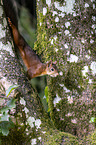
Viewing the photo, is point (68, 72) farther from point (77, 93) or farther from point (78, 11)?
point (78, 11)

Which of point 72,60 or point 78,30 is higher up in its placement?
point 78,30

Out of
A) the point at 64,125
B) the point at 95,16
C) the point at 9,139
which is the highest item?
the point at 95,16

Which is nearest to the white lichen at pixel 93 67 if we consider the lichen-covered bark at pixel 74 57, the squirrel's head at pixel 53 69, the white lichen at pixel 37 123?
the lichen-covered bark at pixel 74 57

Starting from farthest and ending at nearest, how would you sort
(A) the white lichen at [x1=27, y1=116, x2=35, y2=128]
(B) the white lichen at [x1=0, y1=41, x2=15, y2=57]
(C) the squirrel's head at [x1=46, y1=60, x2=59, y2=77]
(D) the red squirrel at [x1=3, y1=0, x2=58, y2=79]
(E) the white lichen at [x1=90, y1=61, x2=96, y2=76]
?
(D) the red squirrel at [x1=3, y1=0, x2=58, y2=79], (C) the squirrel's head at [x1=46, y1=60, x2=59, y2=77], (E) the white lichen at [x1=90, y1=61, x2=96, y2=76], (B) the white lichen at [x1=0, y1=41, x2=15, y2=57], (A) the white lichen at [x1=27, y1=116, x2=35, y2=128]

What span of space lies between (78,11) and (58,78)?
2.23 ft

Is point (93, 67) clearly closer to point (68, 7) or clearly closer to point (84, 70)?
point (84, 70)

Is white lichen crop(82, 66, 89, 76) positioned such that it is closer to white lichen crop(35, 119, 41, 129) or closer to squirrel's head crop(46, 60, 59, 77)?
squirrel's head crop(46, 60, 59, 77)

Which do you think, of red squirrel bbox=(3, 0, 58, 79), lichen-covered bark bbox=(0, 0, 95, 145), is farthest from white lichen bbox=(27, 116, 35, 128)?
red squirrel bbox=(3, 0, 58, 79)

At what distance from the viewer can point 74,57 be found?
1833mm

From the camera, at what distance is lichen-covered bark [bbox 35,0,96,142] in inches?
71.3

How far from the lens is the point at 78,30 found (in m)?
1.81

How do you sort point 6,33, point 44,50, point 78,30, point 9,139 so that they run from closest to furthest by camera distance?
point 9,139, point 6,33, point 78,30, point 44,50

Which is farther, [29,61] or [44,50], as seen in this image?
[29,61]

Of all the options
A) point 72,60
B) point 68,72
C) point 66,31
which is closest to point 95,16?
point 66,31
